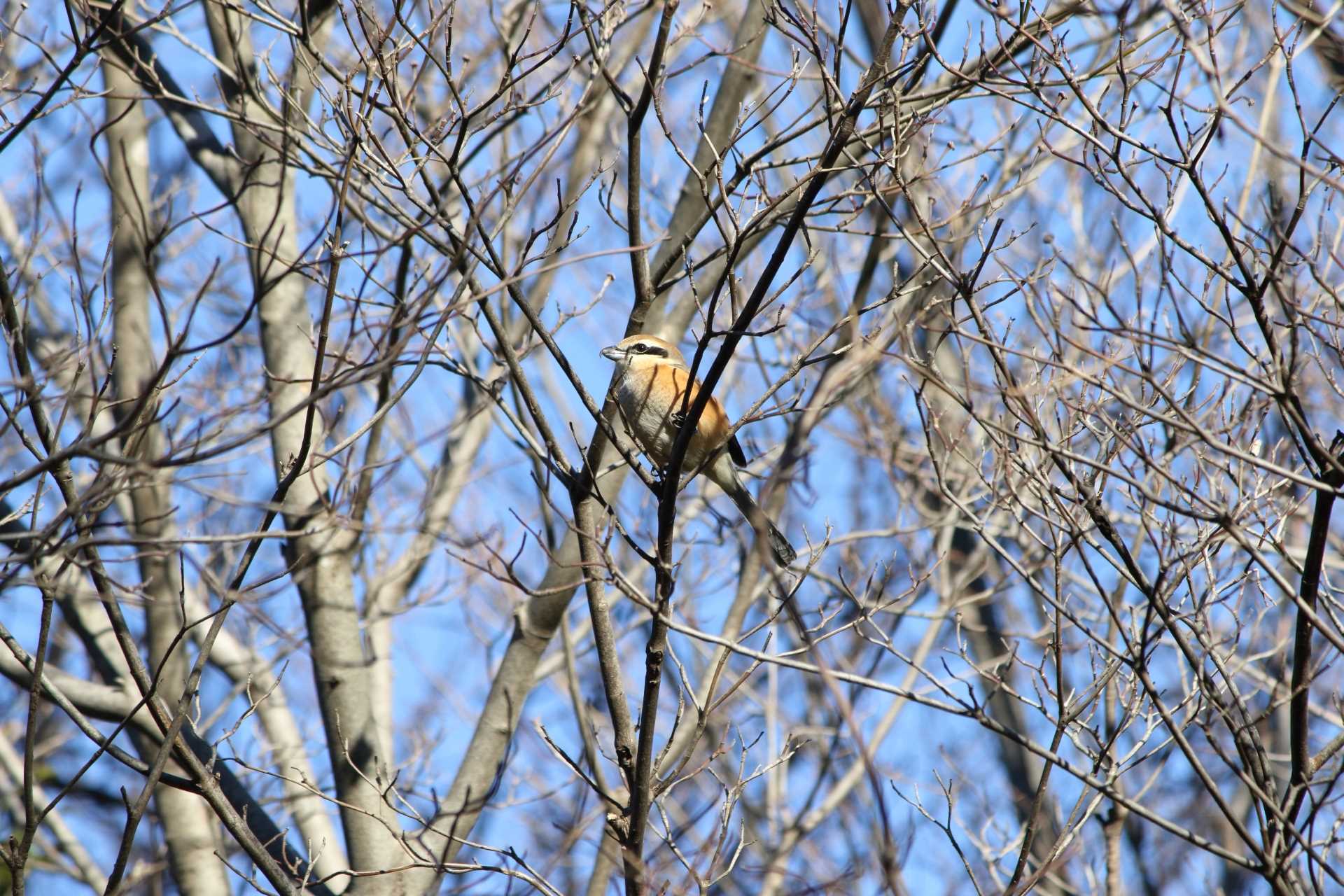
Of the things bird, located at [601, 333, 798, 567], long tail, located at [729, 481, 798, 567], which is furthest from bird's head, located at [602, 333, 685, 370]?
long tail, located at [729, 481, 798, 567]

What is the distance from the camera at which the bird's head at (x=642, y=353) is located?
13.8ft

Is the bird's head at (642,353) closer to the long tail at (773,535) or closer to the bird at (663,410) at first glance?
the bird at (663,410)

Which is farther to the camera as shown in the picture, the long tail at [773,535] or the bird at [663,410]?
the long tail at [773,535]

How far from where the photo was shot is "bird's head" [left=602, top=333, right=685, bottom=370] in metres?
4.20

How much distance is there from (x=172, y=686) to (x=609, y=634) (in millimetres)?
2796

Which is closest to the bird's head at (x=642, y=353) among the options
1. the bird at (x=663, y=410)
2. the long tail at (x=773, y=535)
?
the bird at (x=663, y=410)

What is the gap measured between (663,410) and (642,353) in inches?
10.3

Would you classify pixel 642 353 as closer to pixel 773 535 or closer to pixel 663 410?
pixel 663 410

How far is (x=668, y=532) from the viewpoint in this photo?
320cm

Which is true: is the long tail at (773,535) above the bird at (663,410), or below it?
below

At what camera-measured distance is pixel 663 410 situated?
4.50 meters

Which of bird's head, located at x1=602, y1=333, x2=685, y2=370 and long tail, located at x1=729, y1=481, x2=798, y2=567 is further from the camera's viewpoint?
long tail, located at x1=729, y1=481, x2=798, y2=567

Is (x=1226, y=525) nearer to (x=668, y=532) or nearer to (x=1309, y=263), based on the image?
(x=1309, y=263)

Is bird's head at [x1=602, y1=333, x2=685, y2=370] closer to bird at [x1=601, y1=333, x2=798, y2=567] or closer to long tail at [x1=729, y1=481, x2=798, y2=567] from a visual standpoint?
bird at [x1=601, y1=333, x2=798, y2=567]
